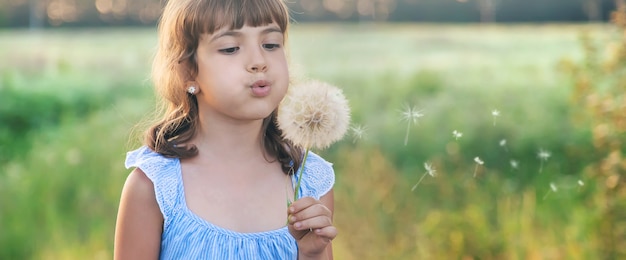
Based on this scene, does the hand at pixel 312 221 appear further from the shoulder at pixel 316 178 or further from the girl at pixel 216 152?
the shoulder at pixel 316 178

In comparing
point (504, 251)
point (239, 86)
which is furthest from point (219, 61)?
point (504, 251)

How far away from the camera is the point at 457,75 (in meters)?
5.90

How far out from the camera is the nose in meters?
2.04

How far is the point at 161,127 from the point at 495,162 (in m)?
2.70

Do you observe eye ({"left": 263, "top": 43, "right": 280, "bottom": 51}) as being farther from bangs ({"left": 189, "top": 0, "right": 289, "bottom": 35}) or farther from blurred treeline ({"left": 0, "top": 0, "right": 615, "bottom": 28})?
blurred treeline ({"left": 0, "top": 0, "right": 615, "bottom": 28})

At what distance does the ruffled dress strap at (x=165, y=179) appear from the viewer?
2.17m

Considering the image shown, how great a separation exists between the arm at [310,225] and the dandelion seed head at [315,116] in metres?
0.13

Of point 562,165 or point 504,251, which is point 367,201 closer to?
point 504,251

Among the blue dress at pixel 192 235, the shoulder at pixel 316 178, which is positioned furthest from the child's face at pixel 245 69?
the shoulder at pixel 316 178

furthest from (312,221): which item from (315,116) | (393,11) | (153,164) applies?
(393,11)

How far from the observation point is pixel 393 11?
6.86m

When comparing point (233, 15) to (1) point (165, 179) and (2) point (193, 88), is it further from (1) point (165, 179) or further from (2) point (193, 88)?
(1) point (165, 179)

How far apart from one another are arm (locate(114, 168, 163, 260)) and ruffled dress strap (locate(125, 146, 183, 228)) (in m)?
0.02

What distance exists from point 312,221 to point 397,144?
304 cm
